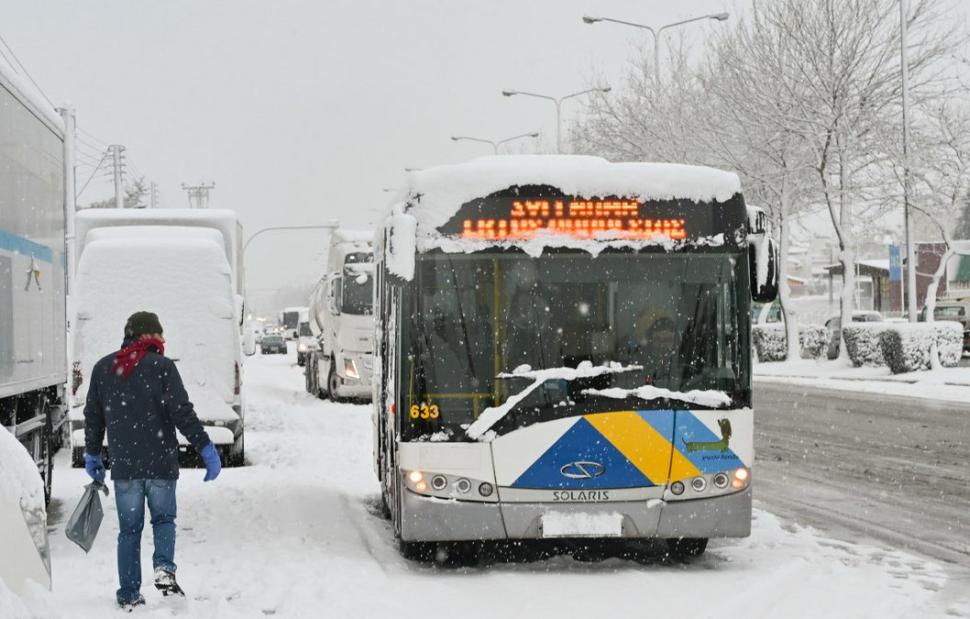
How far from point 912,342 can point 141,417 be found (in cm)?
3017

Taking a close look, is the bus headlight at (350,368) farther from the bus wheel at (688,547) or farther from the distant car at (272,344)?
the distant car at (272,344)

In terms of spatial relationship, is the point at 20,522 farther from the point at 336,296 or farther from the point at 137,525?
the point at 336,296

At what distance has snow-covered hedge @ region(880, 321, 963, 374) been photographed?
3528 centimetres

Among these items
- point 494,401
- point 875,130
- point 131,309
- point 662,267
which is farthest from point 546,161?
point 875,130

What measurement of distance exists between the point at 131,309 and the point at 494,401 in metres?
7.06

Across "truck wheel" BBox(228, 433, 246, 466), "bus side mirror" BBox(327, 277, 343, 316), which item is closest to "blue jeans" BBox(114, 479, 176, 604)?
"truck wheel" BBox(228, 433, 246, 466)

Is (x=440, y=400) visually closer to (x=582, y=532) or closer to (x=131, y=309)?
(x=582, y=532)

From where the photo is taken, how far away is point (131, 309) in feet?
49.6

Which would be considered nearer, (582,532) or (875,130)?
(582,532)

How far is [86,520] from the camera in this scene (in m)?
Answer: 8.03

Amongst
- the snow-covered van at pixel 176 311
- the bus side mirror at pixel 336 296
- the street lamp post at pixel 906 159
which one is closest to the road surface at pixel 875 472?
the snow-covered van at pixel 176 311

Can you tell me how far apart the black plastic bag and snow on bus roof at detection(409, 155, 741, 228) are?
2.73 m

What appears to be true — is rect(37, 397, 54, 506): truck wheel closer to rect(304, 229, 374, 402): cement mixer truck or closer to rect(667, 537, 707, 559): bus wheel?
rect(667, 537, 707, 559): bus wheel

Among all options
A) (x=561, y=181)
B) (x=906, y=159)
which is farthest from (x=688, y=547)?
(x=906, y=159)
